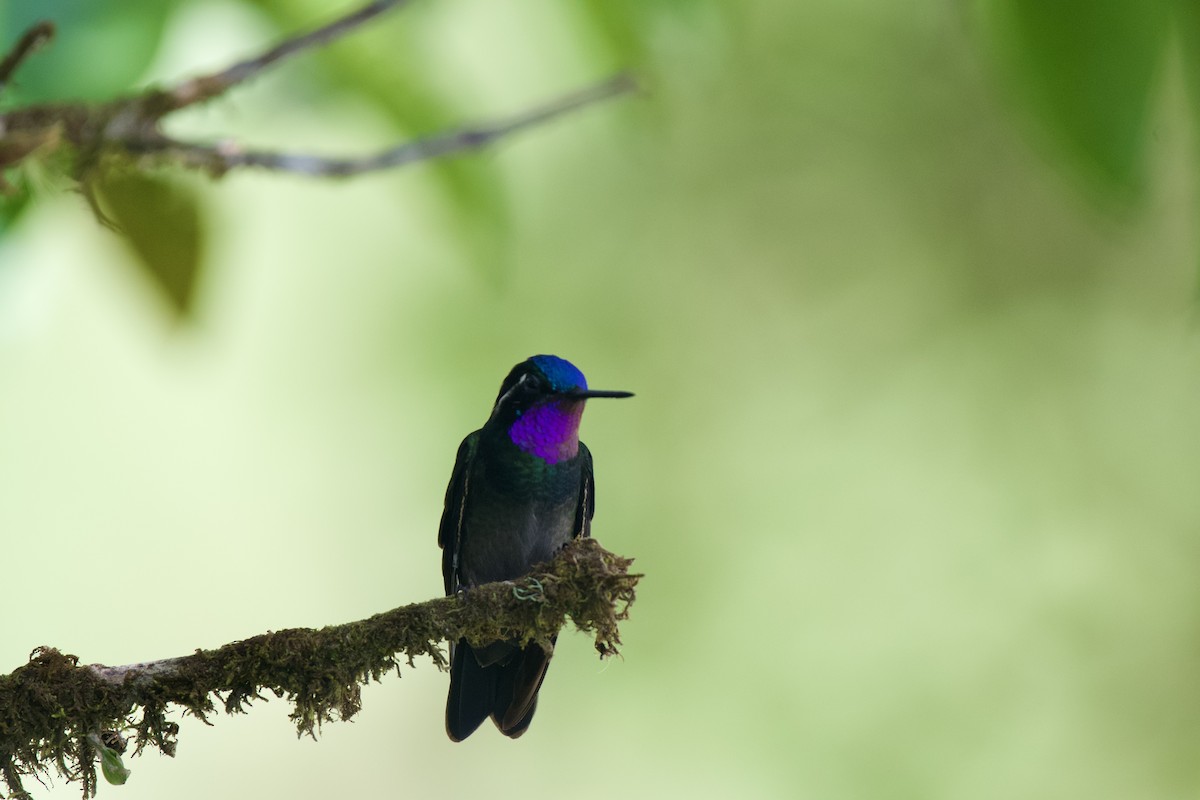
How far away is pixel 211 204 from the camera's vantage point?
1816mm

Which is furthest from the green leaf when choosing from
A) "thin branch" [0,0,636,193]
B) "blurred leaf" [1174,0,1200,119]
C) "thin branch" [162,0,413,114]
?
"blurred leaf" [1174,0,1200,119]

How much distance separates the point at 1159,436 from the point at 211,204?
9093 millimetres

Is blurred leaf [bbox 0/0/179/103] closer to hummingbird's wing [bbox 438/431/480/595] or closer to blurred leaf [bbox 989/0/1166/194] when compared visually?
blurred leaf [bbox 989/0/1166/194]

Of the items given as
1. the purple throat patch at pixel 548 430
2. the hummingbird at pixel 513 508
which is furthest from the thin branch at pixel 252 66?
the purple throat patch at pixel 548 430

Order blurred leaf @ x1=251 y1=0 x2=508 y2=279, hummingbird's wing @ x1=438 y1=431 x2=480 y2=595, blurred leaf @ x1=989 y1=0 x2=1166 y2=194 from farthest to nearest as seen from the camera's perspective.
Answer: hummingbird's wing @ x1=438 y1=431 x2=480 y2=595 → blurred leaf @ x1=251 y1=0 x2=508 y2=279 → blurred leaf @ x1=989 y1=0 x2=1166 y2=194

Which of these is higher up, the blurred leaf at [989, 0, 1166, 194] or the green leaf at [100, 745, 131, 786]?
the blurred leaf at [989, 0, 1166, 194]

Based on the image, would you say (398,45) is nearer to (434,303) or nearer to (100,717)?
(100,717)

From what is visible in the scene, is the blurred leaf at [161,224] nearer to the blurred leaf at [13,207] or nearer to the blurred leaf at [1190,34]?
the blurred leaf at [13,207]

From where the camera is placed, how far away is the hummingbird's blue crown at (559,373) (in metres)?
4.07

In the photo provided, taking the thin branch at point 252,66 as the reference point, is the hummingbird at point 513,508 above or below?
above

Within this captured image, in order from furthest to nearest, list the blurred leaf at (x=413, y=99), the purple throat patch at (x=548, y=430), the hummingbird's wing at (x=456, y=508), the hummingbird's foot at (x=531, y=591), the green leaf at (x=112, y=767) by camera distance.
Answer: the hummingbird's wing at (x=456, y=508), the purple throat patch at (x=548, y=430), the hummingbird's foot at (x=531, y=591), the green leaf at (x=112, y=767), the blurred leaf at (x=413, y=99)

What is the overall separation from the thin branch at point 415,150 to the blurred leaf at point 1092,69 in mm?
474

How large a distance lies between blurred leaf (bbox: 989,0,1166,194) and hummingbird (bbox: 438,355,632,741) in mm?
2853

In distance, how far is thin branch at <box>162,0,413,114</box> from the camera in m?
1.15
